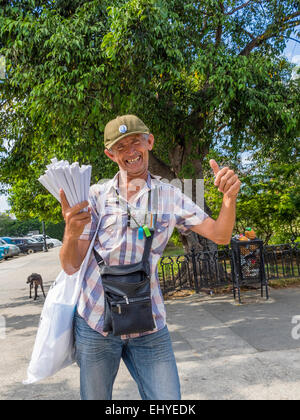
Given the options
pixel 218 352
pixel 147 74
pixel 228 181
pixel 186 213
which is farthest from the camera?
pixel 147 74

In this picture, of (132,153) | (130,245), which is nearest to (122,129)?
(132,153)

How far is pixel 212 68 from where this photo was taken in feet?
23.3

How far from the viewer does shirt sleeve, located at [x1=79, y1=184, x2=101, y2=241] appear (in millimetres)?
2029

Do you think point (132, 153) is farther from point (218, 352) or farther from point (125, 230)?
point (218, 352)

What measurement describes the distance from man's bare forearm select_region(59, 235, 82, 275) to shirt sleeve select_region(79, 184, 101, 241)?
92 mm

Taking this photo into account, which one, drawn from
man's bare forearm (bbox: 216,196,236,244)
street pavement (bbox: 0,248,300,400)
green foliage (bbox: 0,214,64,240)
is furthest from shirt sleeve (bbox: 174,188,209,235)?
green foliage (bbox: 0,214,64,240)

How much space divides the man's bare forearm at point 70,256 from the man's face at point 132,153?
49 cm

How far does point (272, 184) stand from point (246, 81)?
4.28 m

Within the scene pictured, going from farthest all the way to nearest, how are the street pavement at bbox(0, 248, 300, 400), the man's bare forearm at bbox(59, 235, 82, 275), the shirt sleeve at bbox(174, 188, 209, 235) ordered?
1. the street pavement at bbox(0, 248, 300, 400)
2. the shirt sleeve at bbox(174, 188, 209, 235)
3. the man's bare forearm at bbox(59, 235, 82, 275)

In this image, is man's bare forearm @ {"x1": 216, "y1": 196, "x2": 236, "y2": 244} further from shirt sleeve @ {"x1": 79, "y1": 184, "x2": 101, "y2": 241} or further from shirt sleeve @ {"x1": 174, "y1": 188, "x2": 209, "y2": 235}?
shirt sleeve @ {"x1": 79, "y1": 184, "x2": 101, "y2": 241}

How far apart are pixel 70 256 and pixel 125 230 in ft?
0.96

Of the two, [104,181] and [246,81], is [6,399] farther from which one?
[246,81]

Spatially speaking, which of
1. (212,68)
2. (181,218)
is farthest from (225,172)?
(212,68)

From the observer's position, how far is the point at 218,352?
475 cm
